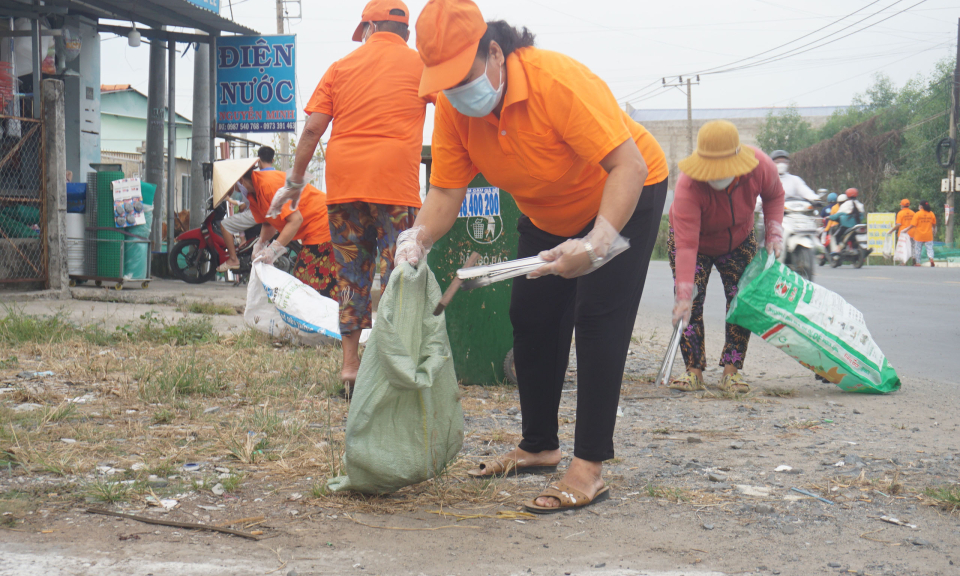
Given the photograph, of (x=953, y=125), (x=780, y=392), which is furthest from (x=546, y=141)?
(x=953, y=125)

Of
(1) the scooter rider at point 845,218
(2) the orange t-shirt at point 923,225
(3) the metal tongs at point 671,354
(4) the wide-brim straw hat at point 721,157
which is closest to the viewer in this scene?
(4) the wide-brim straw hat at point 721,157

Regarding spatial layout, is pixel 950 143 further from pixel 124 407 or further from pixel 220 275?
pixel 124 407

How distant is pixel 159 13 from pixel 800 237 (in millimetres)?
8514

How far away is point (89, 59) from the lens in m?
12.1

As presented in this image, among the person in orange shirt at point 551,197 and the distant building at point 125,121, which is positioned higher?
the distant building at point 125,121

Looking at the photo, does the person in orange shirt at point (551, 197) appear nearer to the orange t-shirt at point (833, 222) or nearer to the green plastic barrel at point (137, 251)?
the green plastic barrel at point (137, 251)

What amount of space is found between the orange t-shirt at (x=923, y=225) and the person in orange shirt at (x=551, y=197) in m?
19.8

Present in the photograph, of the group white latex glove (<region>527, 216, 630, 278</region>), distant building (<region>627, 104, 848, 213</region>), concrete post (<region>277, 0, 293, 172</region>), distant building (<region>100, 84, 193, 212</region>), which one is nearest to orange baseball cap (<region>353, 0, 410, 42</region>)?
white latex glove (<region>527, 216, 630, 278</region>)

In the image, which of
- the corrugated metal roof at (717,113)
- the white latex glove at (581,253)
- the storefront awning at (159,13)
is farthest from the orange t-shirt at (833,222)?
the corrugated metal roof at (717,113)

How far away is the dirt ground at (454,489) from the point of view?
88.0 inches

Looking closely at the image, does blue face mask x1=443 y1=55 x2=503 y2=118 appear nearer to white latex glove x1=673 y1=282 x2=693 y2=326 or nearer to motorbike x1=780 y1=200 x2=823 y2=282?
white latex glove x1=673 y1=282 x2=693 y2=326

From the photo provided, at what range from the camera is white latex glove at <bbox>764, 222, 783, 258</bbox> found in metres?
4.74

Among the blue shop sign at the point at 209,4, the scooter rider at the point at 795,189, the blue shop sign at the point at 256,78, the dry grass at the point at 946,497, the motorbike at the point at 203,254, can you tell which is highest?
the blue shop sign at the point at 209,4

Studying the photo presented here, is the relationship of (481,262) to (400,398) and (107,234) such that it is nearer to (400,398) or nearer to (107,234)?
(400,398)
